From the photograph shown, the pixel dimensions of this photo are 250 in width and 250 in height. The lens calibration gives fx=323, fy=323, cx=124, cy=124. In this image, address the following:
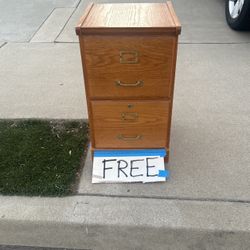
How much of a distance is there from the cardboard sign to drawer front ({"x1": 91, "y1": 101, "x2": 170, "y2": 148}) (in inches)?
1.9

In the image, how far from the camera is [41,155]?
2.21 metres

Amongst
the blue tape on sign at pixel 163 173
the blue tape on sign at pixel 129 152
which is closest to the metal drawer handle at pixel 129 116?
the blue tape on sign at pixel 129 152

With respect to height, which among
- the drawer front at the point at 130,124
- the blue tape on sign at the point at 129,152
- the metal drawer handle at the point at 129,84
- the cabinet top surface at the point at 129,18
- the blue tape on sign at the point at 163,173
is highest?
the cabinet top surface at the point at 129,18

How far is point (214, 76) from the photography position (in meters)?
3.24

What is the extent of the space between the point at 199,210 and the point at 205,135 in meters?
0.72

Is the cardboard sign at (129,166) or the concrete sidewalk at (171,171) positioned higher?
the cardboard sign at (129,166)

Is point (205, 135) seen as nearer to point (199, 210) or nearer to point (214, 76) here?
point (199, 210)

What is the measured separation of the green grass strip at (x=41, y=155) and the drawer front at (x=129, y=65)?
0.56 m

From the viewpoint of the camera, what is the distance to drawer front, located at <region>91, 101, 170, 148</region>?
1.90 metres

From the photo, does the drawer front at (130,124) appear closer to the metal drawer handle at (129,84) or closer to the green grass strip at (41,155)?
the metal drawer handle at (129,84)

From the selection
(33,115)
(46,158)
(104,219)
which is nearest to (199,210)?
(104,219)

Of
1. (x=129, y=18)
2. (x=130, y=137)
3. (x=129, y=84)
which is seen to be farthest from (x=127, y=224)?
(x=129, y=18)

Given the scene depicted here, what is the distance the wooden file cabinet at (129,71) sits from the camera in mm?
1642

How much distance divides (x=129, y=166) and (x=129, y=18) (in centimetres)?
89
